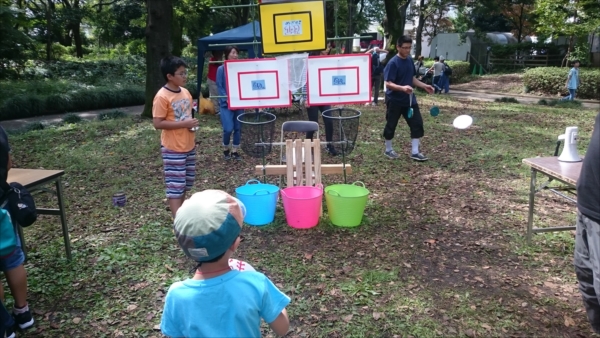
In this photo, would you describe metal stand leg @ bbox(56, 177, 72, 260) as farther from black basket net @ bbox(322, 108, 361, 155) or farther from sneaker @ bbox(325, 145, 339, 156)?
sneaker @ bbox(325, 145, 339, 156)

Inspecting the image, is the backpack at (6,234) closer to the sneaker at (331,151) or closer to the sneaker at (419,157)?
the sneaker at (331,151)

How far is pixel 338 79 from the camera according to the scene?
Result: 414cm

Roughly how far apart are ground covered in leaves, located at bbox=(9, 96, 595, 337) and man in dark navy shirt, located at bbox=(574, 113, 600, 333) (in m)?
0.55

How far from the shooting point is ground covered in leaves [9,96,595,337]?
2.77m

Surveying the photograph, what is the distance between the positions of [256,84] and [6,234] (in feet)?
8.41

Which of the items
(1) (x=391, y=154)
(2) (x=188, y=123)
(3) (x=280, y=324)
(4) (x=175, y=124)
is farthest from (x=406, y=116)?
(3) (x=280, y=324)

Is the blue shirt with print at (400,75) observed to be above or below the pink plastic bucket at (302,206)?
above

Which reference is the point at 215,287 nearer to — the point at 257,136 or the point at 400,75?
the point at 257,136

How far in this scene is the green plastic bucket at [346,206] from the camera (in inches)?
155

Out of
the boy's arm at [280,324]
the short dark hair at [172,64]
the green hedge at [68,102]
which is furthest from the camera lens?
the green hedge at [68,102]

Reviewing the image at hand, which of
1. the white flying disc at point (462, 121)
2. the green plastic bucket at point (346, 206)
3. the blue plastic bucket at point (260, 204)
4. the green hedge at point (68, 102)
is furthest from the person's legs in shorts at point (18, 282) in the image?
the green hedge at point (68, 102)

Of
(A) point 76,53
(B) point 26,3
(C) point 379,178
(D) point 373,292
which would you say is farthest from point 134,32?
(D) point 373,292

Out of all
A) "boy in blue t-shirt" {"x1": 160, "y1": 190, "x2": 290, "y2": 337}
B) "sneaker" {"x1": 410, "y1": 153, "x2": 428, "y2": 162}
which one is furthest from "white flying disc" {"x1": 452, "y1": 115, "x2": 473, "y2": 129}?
"boy in blue t-shirt" {"x1": 160, "y1": 190, "x2": 290, "y2": 337}

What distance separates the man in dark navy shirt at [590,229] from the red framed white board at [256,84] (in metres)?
2.76
